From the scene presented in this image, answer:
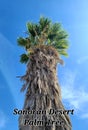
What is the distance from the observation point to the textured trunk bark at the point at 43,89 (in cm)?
1845

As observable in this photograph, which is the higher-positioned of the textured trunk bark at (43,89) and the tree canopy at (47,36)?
the tree canopy at (47,36)

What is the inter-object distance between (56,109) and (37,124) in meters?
1.79

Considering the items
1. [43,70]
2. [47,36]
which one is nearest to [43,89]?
[43,70]

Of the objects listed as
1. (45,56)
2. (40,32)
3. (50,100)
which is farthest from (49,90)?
(40,32)

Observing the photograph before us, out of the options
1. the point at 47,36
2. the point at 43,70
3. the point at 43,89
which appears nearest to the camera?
the point at 43,89

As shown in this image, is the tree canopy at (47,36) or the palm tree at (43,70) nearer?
the palm tree at (43,70)

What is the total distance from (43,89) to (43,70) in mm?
1755

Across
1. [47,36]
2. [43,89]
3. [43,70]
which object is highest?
[47,36]

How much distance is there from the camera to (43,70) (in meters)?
21.3

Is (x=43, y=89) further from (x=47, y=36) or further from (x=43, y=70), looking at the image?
(x=47, y=36)

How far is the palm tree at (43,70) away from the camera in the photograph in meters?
18.7

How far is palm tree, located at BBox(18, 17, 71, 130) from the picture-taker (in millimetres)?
18656

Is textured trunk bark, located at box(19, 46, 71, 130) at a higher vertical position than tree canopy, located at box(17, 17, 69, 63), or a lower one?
lower

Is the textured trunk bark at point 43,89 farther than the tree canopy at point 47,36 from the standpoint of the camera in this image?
No
